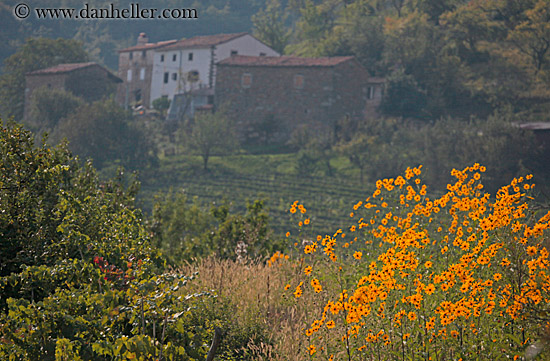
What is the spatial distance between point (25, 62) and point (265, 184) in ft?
92.5

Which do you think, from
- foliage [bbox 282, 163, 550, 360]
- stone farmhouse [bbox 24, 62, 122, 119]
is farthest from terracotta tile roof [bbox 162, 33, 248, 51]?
foliage [bbox 282, 163, 550, 360]

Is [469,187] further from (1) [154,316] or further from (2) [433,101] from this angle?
(2) [433,101]

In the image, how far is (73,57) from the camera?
5769 cm

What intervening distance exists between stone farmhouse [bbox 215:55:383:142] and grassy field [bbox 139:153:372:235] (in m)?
4.51

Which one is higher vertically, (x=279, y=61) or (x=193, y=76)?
(x=279, y=61)

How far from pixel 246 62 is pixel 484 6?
61.0 feet

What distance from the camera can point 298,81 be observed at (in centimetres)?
4900

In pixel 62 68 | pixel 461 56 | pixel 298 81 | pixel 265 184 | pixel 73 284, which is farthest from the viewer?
pixel 62 68

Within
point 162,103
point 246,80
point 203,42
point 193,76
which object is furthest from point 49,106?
point 246,80

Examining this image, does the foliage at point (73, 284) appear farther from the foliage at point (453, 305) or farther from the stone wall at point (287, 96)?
the stone wall at point (287, 96)

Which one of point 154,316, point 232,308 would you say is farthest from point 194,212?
point 154,316

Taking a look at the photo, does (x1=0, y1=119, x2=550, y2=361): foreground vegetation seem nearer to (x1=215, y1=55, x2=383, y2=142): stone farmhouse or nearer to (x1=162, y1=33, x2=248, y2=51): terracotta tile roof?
(x1=215, y1=55, x2=383, y2=142): stone farmhouse

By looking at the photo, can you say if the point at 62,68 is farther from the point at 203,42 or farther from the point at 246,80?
the point at 246,80

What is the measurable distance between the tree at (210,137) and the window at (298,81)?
5961mm
